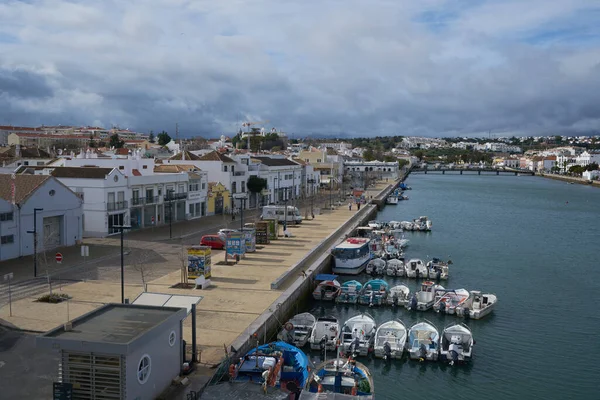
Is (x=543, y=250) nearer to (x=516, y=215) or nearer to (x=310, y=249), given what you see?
(x=310, y=249)

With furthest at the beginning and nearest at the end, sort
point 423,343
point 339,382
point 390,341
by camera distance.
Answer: point 390,341, point 423,343, point 339,382

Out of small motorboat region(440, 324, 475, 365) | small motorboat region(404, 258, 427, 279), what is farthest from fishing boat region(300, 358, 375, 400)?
small motorboat region(404, 258, 427, 279)

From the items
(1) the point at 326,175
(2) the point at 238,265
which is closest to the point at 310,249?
(2) the point at 238,265

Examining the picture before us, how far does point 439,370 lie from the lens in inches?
764

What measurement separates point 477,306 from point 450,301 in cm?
124

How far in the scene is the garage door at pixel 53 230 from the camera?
31859 millimetres

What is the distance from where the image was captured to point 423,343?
67.0ft

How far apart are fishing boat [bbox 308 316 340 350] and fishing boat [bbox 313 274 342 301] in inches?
231

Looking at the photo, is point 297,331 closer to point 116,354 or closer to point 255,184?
point 116,354

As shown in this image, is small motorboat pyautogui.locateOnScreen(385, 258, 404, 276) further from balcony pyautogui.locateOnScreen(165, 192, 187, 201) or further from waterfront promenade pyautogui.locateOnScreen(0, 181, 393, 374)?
balcony pyautogui.locateOnScreen(165, 192, 187, 201)

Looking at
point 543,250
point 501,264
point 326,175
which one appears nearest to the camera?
point 501,264

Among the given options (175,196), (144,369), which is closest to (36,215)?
(175,196)

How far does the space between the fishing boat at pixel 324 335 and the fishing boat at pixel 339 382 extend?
4.68 m

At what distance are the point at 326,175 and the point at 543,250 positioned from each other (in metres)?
54.0
